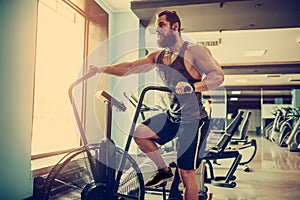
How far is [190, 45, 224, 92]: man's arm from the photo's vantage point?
7.09 feet

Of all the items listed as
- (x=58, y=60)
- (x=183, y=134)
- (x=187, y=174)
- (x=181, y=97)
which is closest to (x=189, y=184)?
(x=187, y=174)

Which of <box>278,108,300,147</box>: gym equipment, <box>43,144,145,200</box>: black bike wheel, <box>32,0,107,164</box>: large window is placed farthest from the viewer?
<box>278,108,300,147</box>: gym equipment

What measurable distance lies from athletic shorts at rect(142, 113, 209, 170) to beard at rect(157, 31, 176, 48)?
59cm

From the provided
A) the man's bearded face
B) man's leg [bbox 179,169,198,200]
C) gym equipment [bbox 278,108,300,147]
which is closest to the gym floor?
man's leg [bbox 179,169,198,200]

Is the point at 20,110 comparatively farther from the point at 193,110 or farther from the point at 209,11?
the point at 209,11

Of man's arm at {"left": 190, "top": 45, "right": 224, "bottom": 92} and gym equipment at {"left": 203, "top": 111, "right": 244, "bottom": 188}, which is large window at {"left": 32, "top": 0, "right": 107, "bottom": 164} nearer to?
gym equipment at {"left": 203, "top": 111, "right": 244, "bottom": 188}

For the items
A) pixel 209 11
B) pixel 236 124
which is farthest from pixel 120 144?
pixel 209 11

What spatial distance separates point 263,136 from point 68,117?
10848mm

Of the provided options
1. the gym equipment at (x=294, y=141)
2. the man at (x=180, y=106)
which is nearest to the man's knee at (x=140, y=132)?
the man at (x=180, y=106)

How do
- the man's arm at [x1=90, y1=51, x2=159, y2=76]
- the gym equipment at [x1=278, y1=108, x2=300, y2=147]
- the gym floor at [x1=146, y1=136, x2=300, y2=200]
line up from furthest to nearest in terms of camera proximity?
the gym equipment at [x1=278, y1=108, x2=300, y2=147] < the gym floor at [x1=146, y1=136, x2=300, y2=200] < the man's arm at [x1=90, y1=51, x2=159, y2=76]

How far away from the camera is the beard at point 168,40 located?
2410 mm

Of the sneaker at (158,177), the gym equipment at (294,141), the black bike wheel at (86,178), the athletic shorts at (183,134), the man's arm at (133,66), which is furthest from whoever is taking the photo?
the gym equipment at (294,141)

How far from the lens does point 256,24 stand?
5312 millimetres

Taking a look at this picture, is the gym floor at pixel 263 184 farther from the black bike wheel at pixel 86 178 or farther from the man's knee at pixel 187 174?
the man's knee at pixel 187 174
